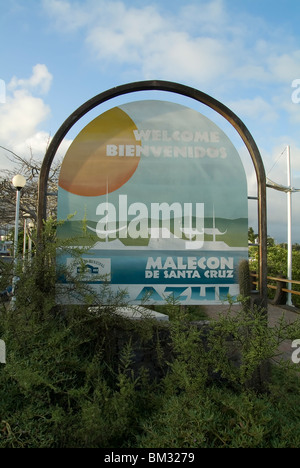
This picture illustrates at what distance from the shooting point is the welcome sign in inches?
143

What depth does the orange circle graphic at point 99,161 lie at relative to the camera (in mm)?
3666

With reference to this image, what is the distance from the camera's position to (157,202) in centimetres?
368

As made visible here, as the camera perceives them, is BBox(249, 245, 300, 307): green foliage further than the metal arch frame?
Yes

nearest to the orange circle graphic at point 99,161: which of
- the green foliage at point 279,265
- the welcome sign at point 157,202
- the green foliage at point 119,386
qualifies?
the welcome sign at point 157,202

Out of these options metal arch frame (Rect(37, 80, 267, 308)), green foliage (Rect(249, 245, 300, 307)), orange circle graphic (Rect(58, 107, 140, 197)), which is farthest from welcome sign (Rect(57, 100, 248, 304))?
green foliage (Rect(249, 245, 300, 307))

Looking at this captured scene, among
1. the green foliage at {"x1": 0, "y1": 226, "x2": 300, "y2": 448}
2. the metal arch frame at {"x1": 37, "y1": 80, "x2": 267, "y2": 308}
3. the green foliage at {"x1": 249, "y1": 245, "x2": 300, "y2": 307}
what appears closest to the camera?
the green foliage at {"x1": 0, "y1": 226, "x2": 300, "y2": 448}

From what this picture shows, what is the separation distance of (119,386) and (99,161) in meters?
2.10

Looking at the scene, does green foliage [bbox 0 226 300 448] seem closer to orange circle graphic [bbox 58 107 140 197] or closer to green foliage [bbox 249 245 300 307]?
orange circle graphic [bbox 58 107 140 197]

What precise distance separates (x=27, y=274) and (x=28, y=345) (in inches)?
24.9

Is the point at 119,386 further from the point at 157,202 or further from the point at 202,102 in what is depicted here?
the point at 202,102

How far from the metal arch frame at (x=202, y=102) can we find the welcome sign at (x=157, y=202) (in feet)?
0.48

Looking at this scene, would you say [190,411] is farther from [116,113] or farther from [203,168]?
[116,113]

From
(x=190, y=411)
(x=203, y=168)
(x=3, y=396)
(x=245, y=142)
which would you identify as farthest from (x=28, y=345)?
(x=245, y=142)

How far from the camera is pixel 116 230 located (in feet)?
12.0
